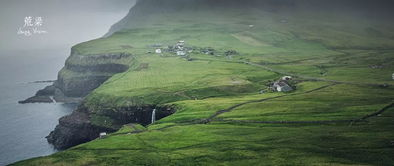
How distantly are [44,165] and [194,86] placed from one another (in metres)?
106

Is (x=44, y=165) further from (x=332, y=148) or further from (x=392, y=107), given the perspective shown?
(x=392, y=107)

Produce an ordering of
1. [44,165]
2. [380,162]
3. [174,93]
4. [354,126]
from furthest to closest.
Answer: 1. [174,93]
2. [354,126]
3. [44,165]
4. [380,162]

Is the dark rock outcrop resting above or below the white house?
below

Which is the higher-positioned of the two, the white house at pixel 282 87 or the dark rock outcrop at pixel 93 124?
the white house at pixel 282 87

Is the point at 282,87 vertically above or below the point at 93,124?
above

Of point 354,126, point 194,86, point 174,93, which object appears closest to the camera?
point 354,126

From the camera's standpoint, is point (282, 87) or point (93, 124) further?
point (282, 87)

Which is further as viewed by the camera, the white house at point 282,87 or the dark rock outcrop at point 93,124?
the white house at point 282,87

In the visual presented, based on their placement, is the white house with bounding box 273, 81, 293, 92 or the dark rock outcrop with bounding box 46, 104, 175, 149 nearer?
the dark rock outcrop with bounding box 46, 104, 175, 149

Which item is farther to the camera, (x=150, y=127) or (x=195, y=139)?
(x=150, y=127)

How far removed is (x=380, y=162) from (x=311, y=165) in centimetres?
1367

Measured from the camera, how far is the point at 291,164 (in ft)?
285

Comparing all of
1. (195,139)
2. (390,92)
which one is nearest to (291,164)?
(195,139)

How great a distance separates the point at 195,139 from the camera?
115438 mm
